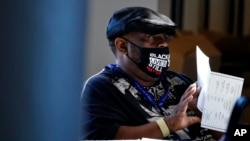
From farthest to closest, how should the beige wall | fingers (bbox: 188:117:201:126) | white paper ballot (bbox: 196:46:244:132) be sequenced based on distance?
1. the beige wall
2. fingers (bbox: 188:117:201:126)
3. white paper ballot (bbox: 196:46:244:132)

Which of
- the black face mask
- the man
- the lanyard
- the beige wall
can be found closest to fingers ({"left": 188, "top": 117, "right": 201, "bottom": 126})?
the man

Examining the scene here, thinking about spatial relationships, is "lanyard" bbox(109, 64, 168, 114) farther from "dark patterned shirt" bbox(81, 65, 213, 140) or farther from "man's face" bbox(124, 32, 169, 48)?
"man's face" bbox(124, 32, 169, 48)

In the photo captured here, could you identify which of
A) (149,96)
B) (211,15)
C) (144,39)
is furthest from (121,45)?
(211,15)

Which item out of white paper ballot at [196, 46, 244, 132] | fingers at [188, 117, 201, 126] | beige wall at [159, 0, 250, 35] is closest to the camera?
white paper ballot at [196, 46, 244, 132]

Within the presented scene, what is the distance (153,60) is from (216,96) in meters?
0.28

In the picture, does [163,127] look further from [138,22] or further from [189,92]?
[138,22]

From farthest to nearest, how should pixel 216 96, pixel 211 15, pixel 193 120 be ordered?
1. pixel 211 15
2. pixel 193 120
3. pixel 216 96

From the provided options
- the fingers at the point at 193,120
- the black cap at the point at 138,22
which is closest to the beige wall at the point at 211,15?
the black cap at the point at 138,22

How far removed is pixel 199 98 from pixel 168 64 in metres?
0.20

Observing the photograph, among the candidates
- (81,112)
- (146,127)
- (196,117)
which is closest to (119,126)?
(146,127)

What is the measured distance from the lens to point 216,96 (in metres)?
1.29

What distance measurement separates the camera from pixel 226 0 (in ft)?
6.28

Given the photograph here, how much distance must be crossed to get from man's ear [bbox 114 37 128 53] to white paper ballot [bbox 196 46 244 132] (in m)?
0.29

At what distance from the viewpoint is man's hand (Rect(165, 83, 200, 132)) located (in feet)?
4.40
